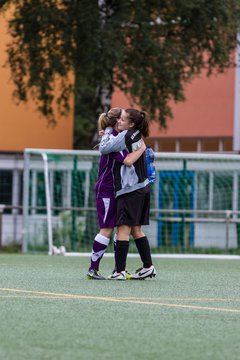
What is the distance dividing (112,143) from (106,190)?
0.53 meters

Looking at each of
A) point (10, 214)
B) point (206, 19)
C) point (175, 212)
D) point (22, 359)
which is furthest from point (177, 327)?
point (10, 214)

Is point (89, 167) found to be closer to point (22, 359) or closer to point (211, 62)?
point (211, 62)

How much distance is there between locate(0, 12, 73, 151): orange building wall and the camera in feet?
113

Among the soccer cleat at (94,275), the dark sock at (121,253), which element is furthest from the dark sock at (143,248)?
the soccer cleat at (94,275)

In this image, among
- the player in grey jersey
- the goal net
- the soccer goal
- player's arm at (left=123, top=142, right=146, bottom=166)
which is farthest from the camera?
the goal net

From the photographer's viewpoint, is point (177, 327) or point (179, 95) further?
point (179, 95)

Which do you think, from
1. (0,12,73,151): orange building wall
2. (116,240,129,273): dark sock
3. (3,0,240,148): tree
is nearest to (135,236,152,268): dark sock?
(116,240,129,273): dark sock

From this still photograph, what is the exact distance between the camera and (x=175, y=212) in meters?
23.4

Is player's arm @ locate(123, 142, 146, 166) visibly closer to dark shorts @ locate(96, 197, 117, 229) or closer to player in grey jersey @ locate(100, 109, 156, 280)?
player in grey jersey @ locate(100, 109, 156, 280)

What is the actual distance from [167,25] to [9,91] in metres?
6.71

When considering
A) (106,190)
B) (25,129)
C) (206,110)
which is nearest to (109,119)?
(106,190)

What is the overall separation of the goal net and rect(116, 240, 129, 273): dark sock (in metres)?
9.55

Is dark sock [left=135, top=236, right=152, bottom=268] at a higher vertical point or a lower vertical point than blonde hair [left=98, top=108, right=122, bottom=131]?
lower

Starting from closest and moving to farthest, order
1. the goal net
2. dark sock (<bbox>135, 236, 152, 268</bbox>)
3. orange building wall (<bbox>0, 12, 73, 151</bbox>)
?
dark sock (<bbox>135, 236, 152, 268</bbox>) < the goal net < orange building wall (<bbox>0, 12, 73, 151</bbox>)
